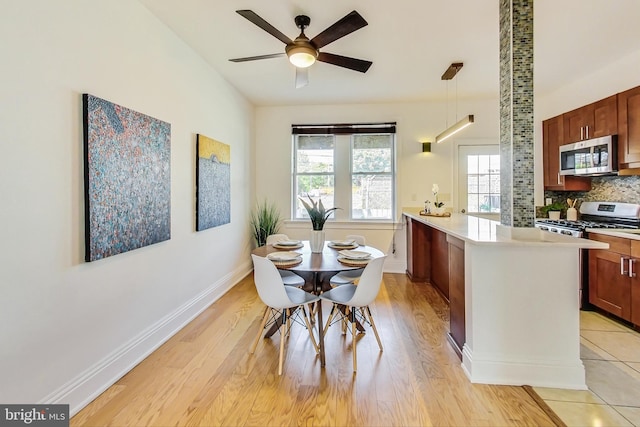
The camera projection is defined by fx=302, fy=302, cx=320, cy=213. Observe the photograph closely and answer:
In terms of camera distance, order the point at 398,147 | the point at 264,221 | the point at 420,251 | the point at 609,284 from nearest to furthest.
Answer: the point at 609,284 < the point at 420,251 < the point at 264,221 < the point at 398,147

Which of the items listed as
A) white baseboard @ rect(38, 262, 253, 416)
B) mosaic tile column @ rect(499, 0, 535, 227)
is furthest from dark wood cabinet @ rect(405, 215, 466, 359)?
white baseboard @ rect(38, 262, 253, 416)

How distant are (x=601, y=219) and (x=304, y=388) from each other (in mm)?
3838

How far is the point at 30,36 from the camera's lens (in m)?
1.50

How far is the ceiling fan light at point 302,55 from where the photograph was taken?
7.36ft

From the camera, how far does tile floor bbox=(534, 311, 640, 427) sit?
1658 millimetres

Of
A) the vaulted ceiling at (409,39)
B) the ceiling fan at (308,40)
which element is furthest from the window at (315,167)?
the ceiling fan at (308,40)

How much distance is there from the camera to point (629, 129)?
287 cm

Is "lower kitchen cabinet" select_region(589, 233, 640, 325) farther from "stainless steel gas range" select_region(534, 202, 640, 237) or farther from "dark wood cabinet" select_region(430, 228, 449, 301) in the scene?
"dark wood cabinet" select_region(430, 228, 449, 301)

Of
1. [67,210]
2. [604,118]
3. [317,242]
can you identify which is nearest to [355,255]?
[317,242]

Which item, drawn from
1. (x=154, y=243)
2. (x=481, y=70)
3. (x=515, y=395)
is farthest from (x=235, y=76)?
(x=515, y=395)

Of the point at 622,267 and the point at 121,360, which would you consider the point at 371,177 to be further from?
the point at 121,360

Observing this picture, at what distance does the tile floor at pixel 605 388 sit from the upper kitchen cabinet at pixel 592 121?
1995 mm

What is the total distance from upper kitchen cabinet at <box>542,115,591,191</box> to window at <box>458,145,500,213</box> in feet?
2.18

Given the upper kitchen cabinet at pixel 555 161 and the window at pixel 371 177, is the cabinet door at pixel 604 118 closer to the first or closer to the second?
the upper kitchen cabinet at pixel 555 161
